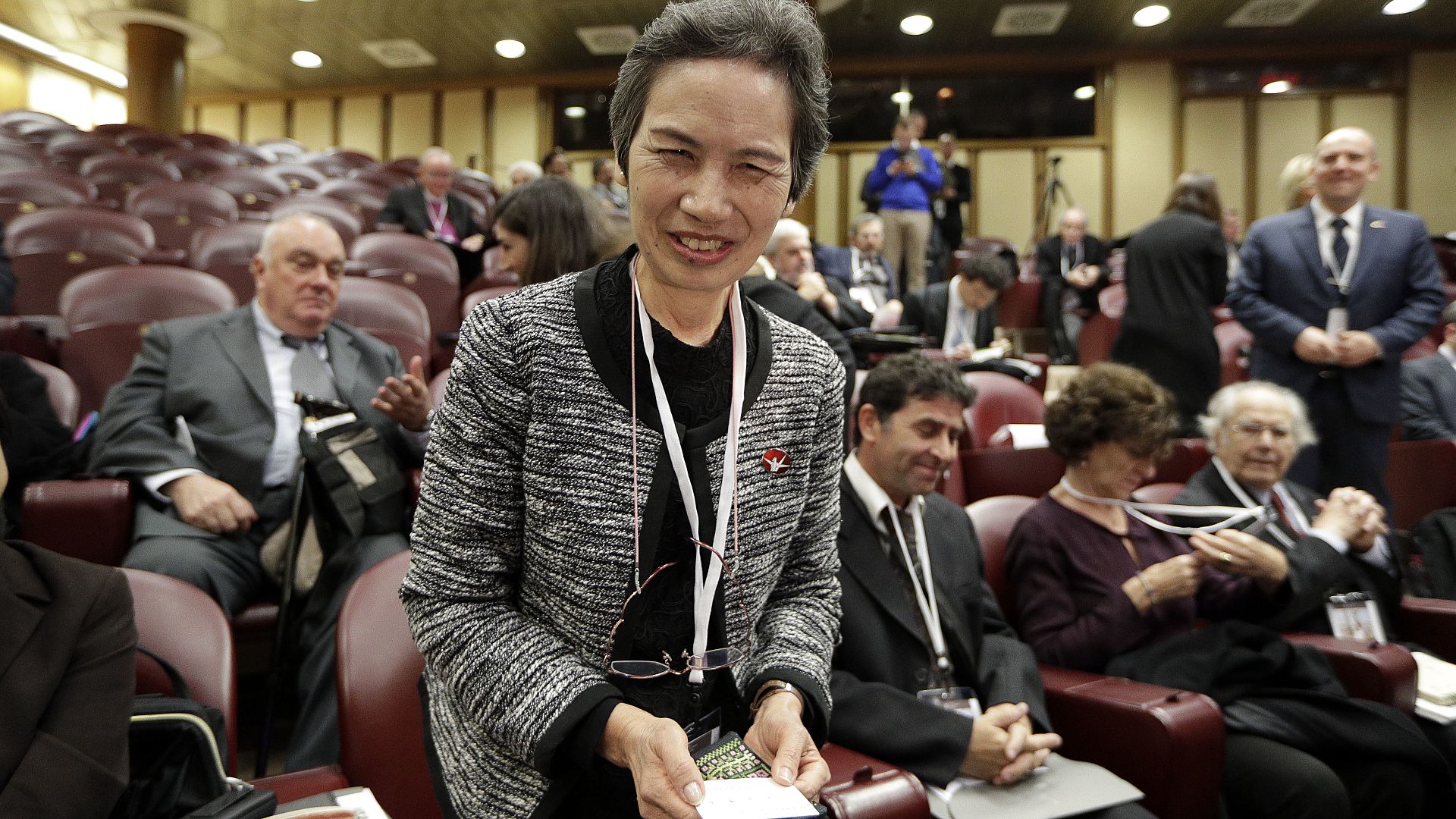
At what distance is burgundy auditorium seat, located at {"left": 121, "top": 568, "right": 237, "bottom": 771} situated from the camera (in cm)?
128

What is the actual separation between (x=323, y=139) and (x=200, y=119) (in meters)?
1.84

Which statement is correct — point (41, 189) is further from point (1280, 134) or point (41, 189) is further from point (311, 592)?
point (1280, 134)

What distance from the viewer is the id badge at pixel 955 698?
67.7 inches

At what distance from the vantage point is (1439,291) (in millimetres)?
2984

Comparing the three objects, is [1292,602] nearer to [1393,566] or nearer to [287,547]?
[1393,566]

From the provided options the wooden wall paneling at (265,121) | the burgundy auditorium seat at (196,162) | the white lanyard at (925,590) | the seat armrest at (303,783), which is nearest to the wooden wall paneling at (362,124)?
the wooden wall paneling at (265,121)

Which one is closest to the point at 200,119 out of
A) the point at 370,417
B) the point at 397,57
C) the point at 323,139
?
the point at 323,139

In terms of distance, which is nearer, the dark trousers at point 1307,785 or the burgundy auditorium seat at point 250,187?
the dark trousers at point 1307,785

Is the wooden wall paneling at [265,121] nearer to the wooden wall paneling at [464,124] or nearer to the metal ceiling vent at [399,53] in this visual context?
the metal ceiling vent at [399,53]

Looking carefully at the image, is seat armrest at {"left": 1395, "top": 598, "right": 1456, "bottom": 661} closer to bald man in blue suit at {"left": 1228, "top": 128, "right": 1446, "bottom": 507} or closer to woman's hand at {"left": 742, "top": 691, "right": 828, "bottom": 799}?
bald man in blue suit at {"left": 1228, "top": 128, "right": 1446, "bottom": 507}

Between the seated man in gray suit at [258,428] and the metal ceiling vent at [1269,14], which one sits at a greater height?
the metal ceiling vent at [1269,14]

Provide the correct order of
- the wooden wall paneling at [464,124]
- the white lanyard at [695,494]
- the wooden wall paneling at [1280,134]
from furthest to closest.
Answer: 1. the wooden wall paneling at [464,124]
2. the wooden wall paneling at [1280,134]
3. the white lanyard at [695,494]

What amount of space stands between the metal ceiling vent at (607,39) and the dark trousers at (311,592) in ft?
26.3

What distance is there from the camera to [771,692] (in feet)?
2.92
